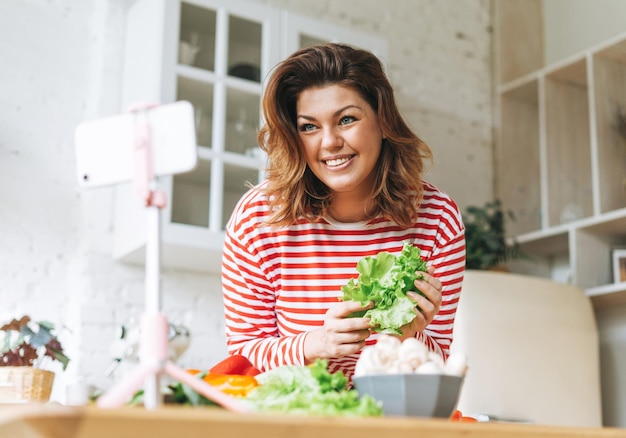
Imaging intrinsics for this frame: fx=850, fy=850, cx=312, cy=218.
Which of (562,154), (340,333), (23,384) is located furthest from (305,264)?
(562,154)

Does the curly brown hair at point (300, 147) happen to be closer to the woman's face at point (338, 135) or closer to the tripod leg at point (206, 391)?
the woman's face at point (338, 135)

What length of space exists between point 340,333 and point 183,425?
687 mm

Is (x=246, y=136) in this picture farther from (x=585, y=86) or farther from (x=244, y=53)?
(x=585, y=86)

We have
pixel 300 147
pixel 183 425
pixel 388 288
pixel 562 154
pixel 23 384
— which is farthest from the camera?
pixel 562 154

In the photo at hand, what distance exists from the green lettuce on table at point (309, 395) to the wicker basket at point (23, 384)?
2.30 feet

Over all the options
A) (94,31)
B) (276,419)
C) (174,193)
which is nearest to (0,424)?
(276,419)

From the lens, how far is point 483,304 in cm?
338

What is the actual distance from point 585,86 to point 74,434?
4148 millimetres

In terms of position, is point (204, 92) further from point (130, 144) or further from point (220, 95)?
point (130, 144)

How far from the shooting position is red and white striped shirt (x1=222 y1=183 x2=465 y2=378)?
1.80 metres

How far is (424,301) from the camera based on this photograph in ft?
4.42

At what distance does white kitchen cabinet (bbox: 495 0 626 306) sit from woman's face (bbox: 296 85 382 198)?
2.30m

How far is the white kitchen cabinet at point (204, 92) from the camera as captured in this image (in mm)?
3182

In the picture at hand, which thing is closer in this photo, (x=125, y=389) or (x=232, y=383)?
(x=125, y=389)
